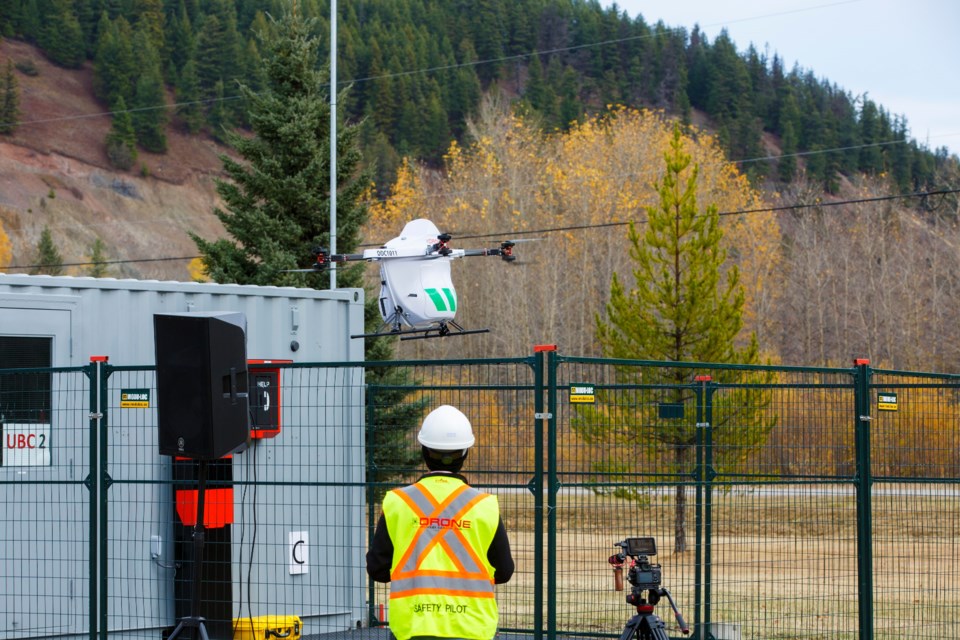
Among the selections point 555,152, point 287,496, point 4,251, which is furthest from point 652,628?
point 4,251

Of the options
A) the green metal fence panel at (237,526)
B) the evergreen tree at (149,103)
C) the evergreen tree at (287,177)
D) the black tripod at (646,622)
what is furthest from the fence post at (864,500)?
the evergreen tree at (149,103)

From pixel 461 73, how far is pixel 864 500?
367ft

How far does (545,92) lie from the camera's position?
4550 inches

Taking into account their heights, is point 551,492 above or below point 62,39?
below

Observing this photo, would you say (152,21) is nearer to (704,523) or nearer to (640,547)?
(704,523)

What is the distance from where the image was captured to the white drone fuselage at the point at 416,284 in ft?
50.3

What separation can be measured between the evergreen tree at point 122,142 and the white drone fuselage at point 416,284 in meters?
91.5

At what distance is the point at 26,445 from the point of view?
988 centimetres

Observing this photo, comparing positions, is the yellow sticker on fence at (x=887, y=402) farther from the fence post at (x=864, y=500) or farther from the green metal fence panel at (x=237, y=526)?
the green metal fence panel at (x=237, y=526)

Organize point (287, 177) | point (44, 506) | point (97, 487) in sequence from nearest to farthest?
point (97, 487) < point (44, 506) < point (287, 177)

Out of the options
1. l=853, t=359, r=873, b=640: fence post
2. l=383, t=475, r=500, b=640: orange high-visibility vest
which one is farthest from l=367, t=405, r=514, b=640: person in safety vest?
l=853, t=359, r=873, b=640: fence post

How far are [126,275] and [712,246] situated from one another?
6678 centimetres

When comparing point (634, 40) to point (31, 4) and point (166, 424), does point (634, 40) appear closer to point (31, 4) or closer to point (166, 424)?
point (31, 4)

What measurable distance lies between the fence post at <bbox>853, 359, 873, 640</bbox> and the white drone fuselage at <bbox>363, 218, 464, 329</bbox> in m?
6.60
